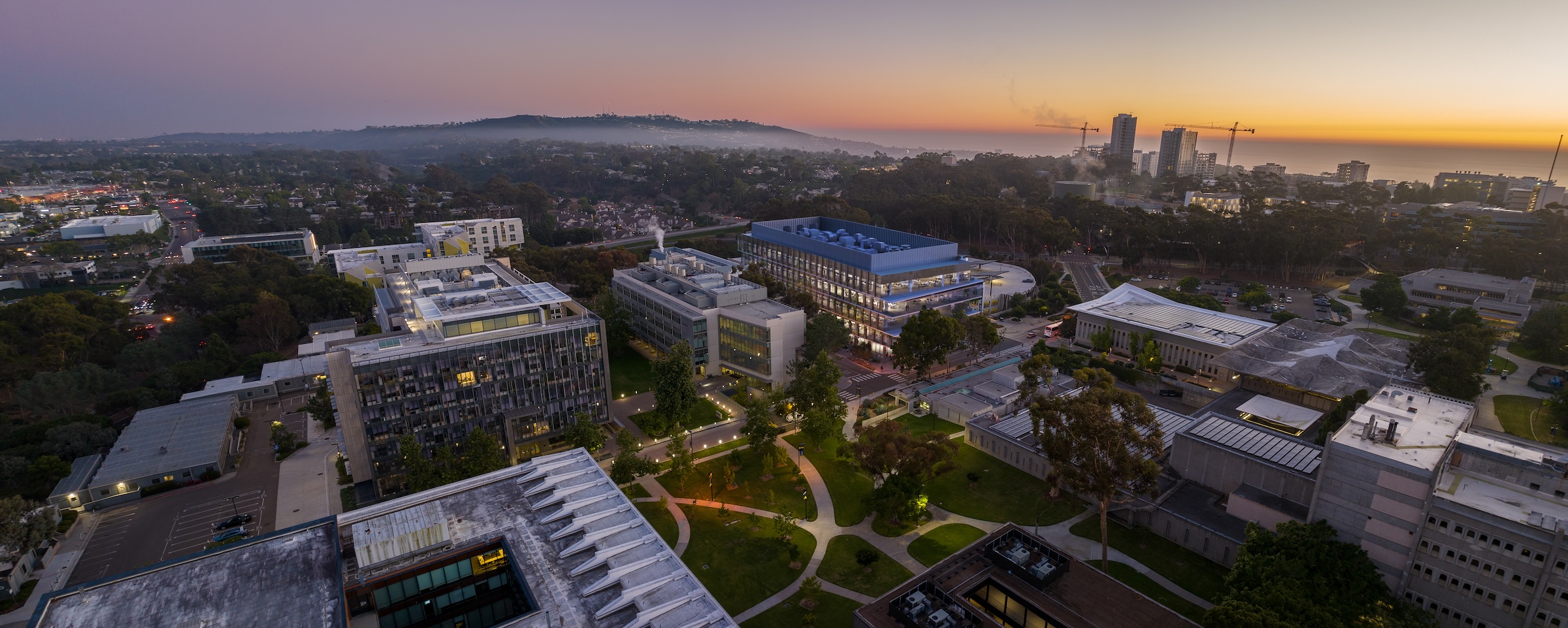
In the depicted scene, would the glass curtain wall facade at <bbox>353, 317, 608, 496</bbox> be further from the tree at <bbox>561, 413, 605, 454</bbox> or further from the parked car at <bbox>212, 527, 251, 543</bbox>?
the parked car at <bbox>212, 527, 251, 543</bbox>

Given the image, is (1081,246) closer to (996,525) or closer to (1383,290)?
(1383,290)

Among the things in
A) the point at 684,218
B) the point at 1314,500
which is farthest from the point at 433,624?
the point at 684,218

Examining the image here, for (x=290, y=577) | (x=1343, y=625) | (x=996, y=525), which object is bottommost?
(x=996, y=525)

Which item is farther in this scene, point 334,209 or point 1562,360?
point 334,209

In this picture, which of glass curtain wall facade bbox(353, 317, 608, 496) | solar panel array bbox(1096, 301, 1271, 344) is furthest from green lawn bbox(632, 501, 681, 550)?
solar panel array bbox(1096, 301, 1271, 344)

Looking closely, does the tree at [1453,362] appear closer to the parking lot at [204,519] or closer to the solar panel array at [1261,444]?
the solar panel array at [1261,444]
